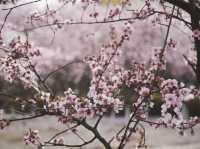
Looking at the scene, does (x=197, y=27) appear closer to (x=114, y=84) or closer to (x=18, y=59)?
(x=114, y=84)

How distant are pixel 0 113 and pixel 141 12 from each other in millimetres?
1711

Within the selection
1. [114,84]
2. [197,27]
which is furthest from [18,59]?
[197,27]

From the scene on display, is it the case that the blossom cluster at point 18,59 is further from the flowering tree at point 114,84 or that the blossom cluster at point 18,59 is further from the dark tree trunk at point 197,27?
the dark tree trunk at point 197,27

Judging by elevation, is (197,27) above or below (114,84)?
above

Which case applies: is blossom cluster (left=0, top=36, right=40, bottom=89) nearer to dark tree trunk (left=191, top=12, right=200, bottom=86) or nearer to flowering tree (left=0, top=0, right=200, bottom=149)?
flowering tree (left=0, top=0, right=200, bottom=149)

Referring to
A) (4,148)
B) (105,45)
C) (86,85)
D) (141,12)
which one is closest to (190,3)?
(141,12)

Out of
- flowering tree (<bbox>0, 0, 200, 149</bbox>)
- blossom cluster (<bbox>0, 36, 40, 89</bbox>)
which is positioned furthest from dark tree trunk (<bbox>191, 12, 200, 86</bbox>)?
blossom cluster (<bbox>0, 36, 40, 89</bbox>)

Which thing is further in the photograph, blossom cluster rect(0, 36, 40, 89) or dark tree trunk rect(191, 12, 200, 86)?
blossom cluster rect(0, 36, 40, 89)

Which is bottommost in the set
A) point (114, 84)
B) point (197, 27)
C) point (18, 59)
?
point (114, 84)

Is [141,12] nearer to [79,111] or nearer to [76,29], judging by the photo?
[79,111]

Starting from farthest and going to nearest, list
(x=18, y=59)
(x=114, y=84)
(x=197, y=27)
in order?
(x=18, y=59) → (x=114, y=84) → (x=197, y=27)

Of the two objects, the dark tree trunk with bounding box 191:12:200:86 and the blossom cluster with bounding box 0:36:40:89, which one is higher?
the dark tree trunk with bounding box 191:12:200:86

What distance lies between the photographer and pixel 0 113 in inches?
228

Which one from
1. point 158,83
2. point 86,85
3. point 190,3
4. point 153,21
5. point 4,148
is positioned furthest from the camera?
point 86,85
